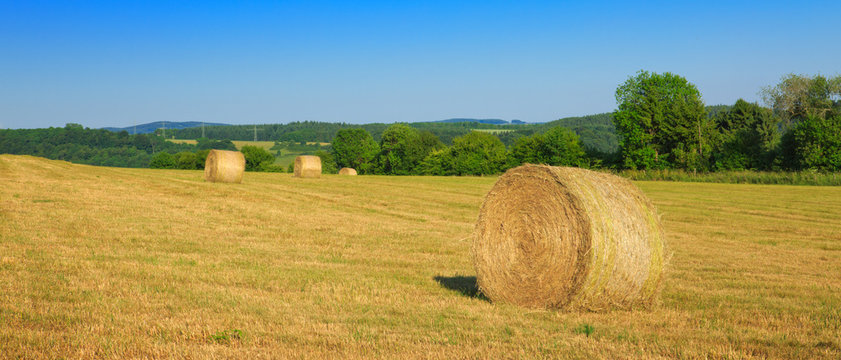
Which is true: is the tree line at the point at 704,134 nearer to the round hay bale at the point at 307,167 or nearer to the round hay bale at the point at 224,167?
the round hay bale at the point at 307,167

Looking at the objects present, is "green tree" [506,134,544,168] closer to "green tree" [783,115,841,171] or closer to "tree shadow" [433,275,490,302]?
"green tree" [783,115,841,171]

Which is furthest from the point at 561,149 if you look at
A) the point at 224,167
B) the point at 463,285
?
the point at 463,285

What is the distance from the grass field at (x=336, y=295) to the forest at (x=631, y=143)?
40859mm

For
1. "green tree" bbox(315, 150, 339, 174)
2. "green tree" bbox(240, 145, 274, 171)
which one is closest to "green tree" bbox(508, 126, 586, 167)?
"green tree" bbox(315, 150, 339, 174)

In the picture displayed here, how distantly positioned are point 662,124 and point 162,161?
209ft

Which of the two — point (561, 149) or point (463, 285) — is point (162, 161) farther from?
point (463, 285)

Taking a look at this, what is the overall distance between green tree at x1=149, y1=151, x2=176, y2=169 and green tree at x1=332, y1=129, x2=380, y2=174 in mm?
27124

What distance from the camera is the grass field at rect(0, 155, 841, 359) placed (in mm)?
5914

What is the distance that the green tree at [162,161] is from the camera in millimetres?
83812

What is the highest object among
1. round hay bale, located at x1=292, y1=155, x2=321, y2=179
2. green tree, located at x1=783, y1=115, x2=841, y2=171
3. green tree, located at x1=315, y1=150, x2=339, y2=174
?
green tree, located at x1=783, y1=115, x2=841, y2=171

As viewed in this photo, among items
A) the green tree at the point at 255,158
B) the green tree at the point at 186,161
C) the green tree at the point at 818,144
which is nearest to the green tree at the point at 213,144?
the green tree at the point at 255,158

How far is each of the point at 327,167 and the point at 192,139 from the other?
4010cm

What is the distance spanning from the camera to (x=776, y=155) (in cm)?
5394

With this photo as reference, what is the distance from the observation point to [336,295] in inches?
321
